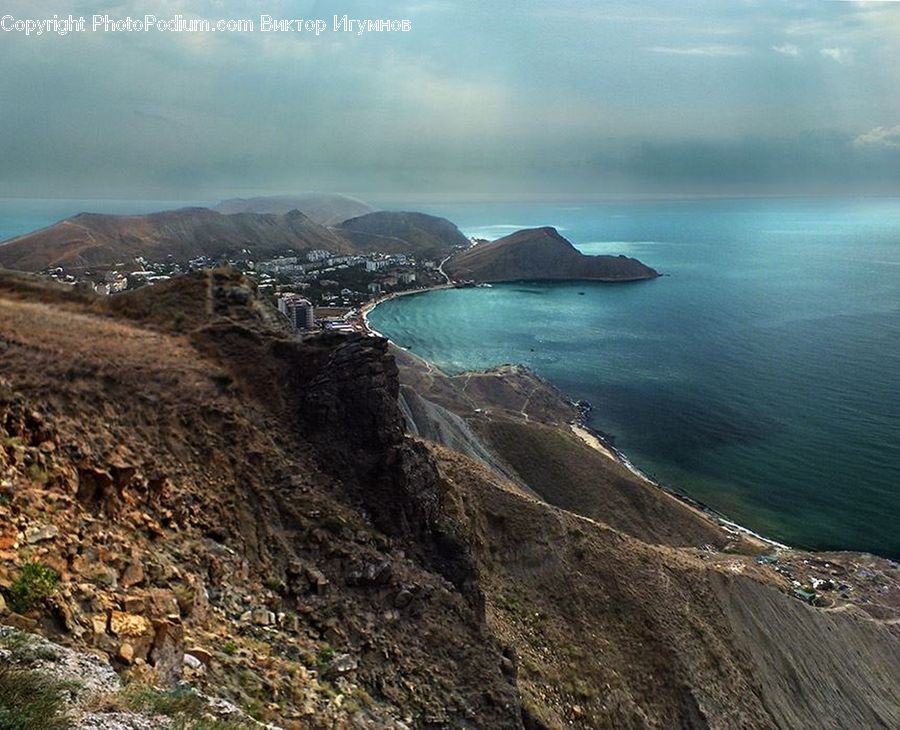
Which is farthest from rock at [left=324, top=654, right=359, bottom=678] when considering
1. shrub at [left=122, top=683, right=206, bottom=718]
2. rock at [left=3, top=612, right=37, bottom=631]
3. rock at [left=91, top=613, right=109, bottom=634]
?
rock at [left=3, top=612, right=37, bottom=631]

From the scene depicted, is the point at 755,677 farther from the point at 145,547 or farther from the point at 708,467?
the point at 708,467

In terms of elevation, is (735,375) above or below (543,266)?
below

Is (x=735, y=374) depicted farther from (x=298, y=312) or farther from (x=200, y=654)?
(x=200, y=654)

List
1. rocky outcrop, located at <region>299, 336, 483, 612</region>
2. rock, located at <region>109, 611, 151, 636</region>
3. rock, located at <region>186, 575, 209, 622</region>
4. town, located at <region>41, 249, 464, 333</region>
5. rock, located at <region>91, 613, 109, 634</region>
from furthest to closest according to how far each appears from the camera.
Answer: town, located at <region>41, 249, 464, 333</region> → rocky outcrop, located at <region>299, 336, 483, 612</region> → rock, located at <region>186, 575, 209, 622</region> → rock, located at <region>109, 611, 151, 636</region> → rock, located at <region>91, 613, 109, 634</region>

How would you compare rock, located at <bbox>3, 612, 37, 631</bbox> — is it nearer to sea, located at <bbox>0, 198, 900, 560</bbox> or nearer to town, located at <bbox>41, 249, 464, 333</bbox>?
sea, located at <bbox>0, 198, 900, 560</bbox>

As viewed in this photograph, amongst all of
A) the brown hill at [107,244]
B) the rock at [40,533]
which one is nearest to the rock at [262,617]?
the rock at [40,533]

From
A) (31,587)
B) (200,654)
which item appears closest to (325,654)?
(200,654)
